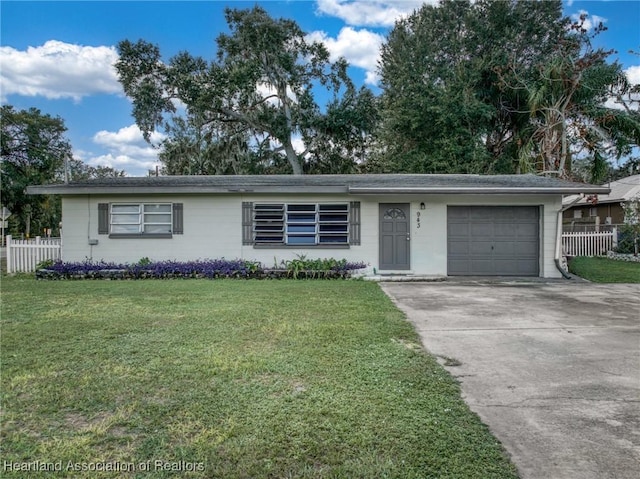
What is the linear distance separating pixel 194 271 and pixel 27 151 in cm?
1982

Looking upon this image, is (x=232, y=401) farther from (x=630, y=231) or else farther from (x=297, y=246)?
(x=630, y=231)

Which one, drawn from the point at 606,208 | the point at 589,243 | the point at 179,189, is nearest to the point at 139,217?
the point at 179,189

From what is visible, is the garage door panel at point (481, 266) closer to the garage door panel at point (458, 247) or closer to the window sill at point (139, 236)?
the garage door panel at point (458, 247)

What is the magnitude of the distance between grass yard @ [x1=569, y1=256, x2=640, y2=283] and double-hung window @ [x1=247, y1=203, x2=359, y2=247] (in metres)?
6.55

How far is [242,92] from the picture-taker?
2167cm

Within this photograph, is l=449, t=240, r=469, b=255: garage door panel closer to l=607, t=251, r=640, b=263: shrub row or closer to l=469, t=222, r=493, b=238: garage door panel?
l=469, t=222, r=493, b=238: garage door panel

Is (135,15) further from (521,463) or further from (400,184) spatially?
(521,463)

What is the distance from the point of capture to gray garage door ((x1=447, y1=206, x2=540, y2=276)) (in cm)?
1115

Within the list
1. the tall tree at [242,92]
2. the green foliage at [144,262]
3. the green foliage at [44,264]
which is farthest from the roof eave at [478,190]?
the tall tree at [242,92]

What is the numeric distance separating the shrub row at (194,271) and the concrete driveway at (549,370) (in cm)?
310

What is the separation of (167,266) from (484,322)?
7.99m

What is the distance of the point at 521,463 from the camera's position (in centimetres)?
231

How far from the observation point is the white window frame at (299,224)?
11.2 m

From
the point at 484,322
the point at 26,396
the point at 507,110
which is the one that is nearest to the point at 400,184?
the point at 484,322
